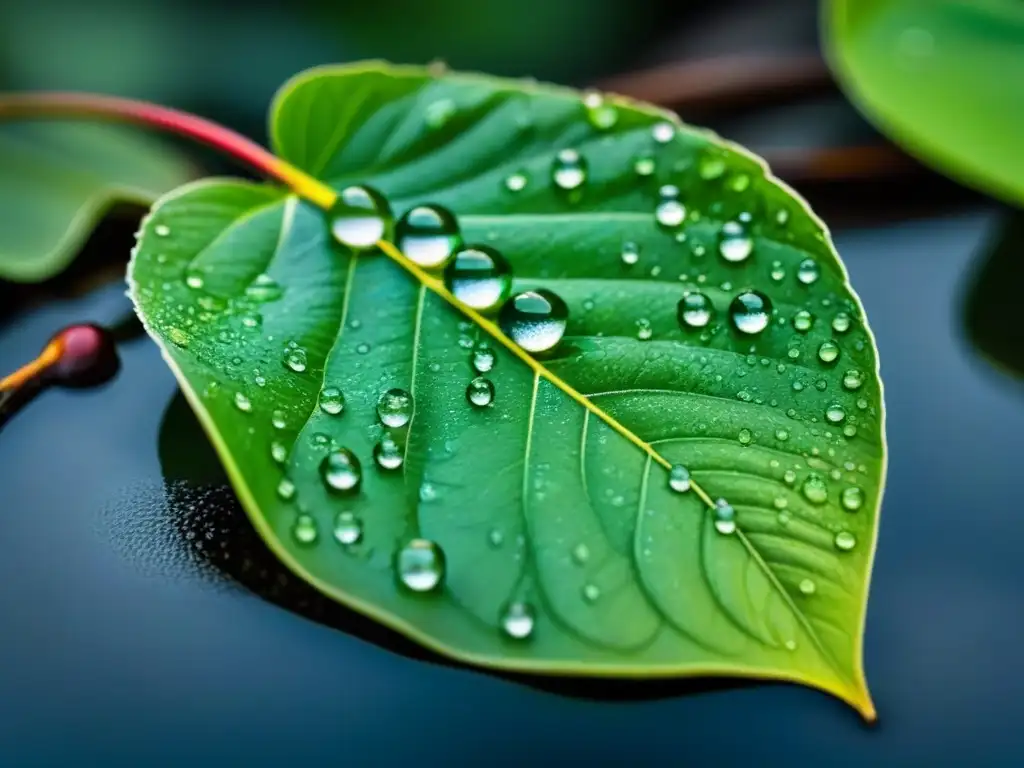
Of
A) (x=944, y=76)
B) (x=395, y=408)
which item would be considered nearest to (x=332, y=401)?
(x=395, y=408)

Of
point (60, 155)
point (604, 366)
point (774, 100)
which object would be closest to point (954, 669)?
point (604, 366)

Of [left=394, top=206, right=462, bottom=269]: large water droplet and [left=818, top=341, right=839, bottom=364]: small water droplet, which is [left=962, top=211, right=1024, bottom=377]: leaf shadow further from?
[left=394, top=206, right=462, bottom=269]: large water droplet

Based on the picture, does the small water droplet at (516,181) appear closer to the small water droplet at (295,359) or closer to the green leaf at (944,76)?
the small water droplet at (295,359)

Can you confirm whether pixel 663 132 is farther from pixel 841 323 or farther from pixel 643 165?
pixel 841 323

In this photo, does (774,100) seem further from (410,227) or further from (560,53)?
(410,227)

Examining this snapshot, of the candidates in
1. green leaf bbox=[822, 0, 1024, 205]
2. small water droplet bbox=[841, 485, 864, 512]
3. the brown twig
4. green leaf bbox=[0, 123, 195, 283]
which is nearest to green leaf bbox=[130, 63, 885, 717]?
small water droplet bbox=[841, 485, 864, 512]


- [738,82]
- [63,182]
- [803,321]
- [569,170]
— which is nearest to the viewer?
[803,321]
